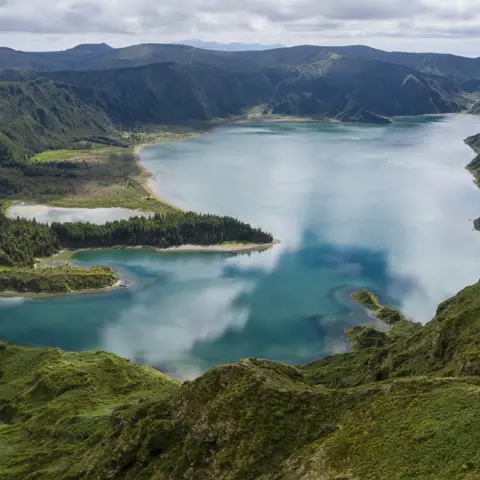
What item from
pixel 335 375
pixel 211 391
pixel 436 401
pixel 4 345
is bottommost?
pixel 4 345

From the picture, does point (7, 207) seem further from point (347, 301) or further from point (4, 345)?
point (347, 301)

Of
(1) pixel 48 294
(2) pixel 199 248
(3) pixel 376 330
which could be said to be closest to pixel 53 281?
(1) pixel 48 294

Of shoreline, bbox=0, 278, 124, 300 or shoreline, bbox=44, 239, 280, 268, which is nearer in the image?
shoreline, bbox=0, 278, 124, 300

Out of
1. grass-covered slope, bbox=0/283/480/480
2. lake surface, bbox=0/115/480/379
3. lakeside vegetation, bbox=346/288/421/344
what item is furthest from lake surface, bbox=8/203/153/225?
grass-covered slope, bbox=0/283/480/480

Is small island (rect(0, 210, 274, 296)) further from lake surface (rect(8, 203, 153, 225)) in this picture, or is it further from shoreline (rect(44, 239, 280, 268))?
lake surface (rect(8, 203, 153, 225))

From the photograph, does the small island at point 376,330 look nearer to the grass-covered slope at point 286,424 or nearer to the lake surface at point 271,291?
the lake surface at point 271,291

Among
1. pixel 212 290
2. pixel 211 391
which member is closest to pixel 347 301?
pixel 212 290

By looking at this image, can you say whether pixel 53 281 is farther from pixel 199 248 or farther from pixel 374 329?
pixel 374 329
